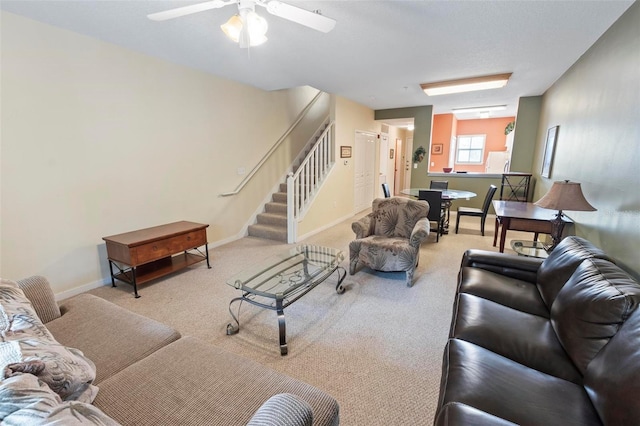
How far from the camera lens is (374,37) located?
2.78 meters

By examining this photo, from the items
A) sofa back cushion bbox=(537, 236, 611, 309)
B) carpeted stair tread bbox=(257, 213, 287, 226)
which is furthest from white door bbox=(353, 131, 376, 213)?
sofa back cushion bbox=(537, 236, 611, 309)

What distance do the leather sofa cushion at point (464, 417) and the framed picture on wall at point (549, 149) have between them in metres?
4.51

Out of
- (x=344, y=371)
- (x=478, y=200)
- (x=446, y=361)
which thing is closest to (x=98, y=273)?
(x=344, y=371)

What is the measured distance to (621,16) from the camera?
2.38 metres

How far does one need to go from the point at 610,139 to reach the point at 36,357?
3.84 metres

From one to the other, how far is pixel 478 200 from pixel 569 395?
20.1ft

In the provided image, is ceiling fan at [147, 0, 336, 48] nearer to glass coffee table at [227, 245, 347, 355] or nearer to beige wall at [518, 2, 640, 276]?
glass coffee table at [227, 245, 347, 355]

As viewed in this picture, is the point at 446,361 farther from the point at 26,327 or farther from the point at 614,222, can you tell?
the point at 614,222

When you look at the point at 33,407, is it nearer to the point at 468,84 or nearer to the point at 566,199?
the point at 566,199

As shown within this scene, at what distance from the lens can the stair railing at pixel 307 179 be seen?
4.57 meters

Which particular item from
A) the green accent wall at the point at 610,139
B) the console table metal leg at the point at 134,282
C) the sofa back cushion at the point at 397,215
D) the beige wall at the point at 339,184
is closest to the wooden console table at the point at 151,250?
the console table metal leg at the point at 134,282

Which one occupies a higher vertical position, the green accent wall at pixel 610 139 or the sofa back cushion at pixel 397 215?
the green accent wall at pixel 610 139

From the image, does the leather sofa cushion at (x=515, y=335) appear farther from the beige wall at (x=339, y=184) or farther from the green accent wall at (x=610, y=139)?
the beige wall at (x=339, y=184)

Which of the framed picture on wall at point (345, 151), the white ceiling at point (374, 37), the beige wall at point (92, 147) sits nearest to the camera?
the white ceiling at point (374, 37)
